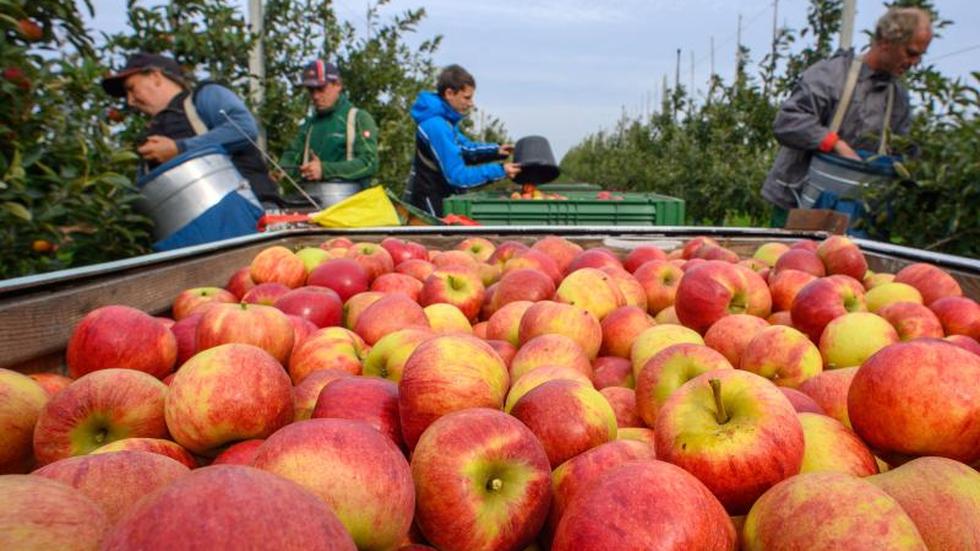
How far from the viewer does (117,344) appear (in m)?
1.84

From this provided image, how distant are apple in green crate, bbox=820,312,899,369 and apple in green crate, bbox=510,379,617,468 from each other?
1.01 m

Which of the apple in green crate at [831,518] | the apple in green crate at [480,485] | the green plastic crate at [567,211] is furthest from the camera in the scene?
the green plastic crate at [567,211]

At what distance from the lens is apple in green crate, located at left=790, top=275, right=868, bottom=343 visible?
2.25 metres

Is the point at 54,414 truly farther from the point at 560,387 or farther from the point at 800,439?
the point at 800,439

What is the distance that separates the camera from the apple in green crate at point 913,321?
83.3 inches

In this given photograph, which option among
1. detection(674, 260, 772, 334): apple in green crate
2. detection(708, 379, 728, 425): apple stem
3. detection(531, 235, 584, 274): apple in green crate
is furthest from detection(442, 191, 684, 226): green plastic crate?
detection(708, 379, 728, 425): apple stem

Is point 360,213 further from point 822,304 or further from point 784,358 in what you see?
point 784,358

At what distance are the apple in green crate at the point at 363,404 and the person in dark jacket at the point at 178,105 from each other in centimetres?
402

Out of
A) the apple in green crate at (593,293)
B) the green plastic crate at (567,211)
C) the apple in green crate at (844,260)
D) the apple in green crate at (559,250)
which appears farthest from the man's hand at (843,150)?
the apple in green crate at (593,293)

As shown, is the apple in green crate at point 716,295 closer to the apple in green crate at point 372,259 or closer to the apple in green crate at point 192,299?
the apple in green crate at point 372,259

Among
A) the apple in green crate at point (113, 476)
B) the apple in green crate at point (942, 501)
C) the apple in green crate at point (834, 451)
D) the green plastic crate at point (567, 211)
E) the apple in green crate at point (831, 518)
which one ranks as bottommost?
the green plastic crate at point (567, 211)

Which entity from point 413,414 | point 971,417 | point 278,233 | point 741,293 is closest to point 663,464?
point 413,414

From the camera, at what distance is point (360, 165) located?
682 cm

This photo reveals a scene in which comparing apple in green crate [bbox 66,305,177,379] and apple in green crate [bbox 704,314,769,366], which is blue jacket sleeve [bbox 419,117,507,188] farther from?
apple in green crate [bbox 66,305,177,379]
